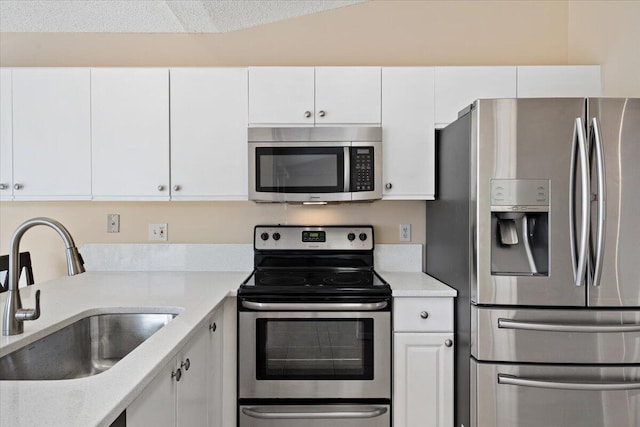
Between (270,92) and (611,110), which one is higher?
(270,92)

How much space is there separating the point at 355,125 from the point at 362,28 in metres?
0.76

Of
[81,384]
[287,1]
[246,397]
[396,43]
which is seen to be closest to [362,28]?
[396,43]

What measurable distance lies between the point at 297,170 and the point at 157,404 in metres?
1.42

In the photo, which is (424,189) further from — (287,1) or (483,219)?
(287,1)

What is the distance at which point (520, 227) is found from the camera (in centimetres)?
192

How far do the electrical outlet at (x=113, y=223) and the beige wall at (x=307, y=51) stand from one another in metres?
0.03

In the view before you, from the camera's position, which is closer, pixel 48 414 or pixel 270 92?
pixel 48 414

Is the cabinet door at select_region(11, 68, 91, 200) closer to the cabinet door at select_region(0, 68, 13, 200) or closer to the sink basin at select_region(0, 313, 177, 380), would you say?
the cabinet door at select_region(0, 68, 13, 200)

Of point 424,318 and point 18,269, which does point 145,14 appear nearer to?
point 18,269

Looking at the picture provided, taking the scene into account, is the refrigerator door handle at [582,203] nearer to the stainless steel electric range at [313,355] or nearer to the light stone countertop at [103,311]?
the stainless steel electric range at [313,355]

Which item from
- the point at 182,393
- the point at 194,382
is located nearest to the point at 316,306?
the point at 194,382

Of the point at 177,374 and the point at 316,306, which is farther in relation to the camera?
the point at 316,306

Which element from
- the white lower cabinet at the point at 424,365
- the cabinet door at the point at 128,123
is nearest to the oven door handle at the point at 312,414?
the white lower cabinet at the point at 424,365

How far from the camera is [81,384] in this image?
1009mm
